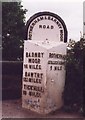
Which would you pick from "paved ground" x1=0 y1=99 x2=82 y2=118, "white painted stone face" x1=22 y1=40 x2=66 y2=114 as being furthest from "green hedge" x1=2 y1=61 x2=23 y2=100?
"white painted stone face" x1=22 y1=40 x2=66 y2=114

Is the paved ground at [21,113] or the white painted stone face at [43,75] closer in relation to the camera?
the paved ground at [21,113]

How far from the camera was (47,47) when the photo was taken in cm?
1041

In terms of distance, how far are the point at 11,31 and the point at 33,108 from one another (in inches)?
451

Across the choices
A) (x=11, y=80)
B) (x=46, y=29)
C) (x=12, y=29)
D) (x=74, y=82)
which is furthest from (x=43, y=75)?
(x=12, y=29)

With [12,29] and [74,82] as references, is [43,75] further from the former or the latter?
[12,29]

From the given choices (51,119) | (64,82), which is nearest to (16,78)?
(64,82)

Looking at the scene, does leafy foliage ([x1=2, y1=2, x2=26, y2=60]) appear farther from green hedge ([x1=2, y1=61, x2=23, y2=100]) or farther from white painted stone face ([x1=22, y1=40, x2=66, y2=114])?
white painted stone face ([x1=22, y1=40, x2=66, y2=114])

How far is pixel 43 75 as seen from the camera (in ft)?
33.6

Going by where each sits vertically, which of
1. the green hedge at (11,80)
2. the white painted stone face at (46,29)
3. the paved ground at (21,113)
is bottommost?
the paved ground at (21,113)

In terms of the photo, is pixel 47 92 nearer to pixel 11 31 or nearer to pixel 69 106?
pixel 69 106

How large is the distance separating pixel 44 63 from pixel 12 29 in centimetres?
1155

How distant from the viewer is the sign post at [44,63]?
1025cm

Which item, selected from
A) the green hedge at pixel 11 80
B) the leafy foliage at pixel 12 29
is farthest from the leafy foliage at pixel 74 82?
the leafy foliage at pixel 12 29

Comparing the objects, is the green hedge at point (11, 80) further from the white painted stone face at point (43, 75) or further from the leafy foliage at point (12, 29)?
the leafy foliage at point (12, 29)
